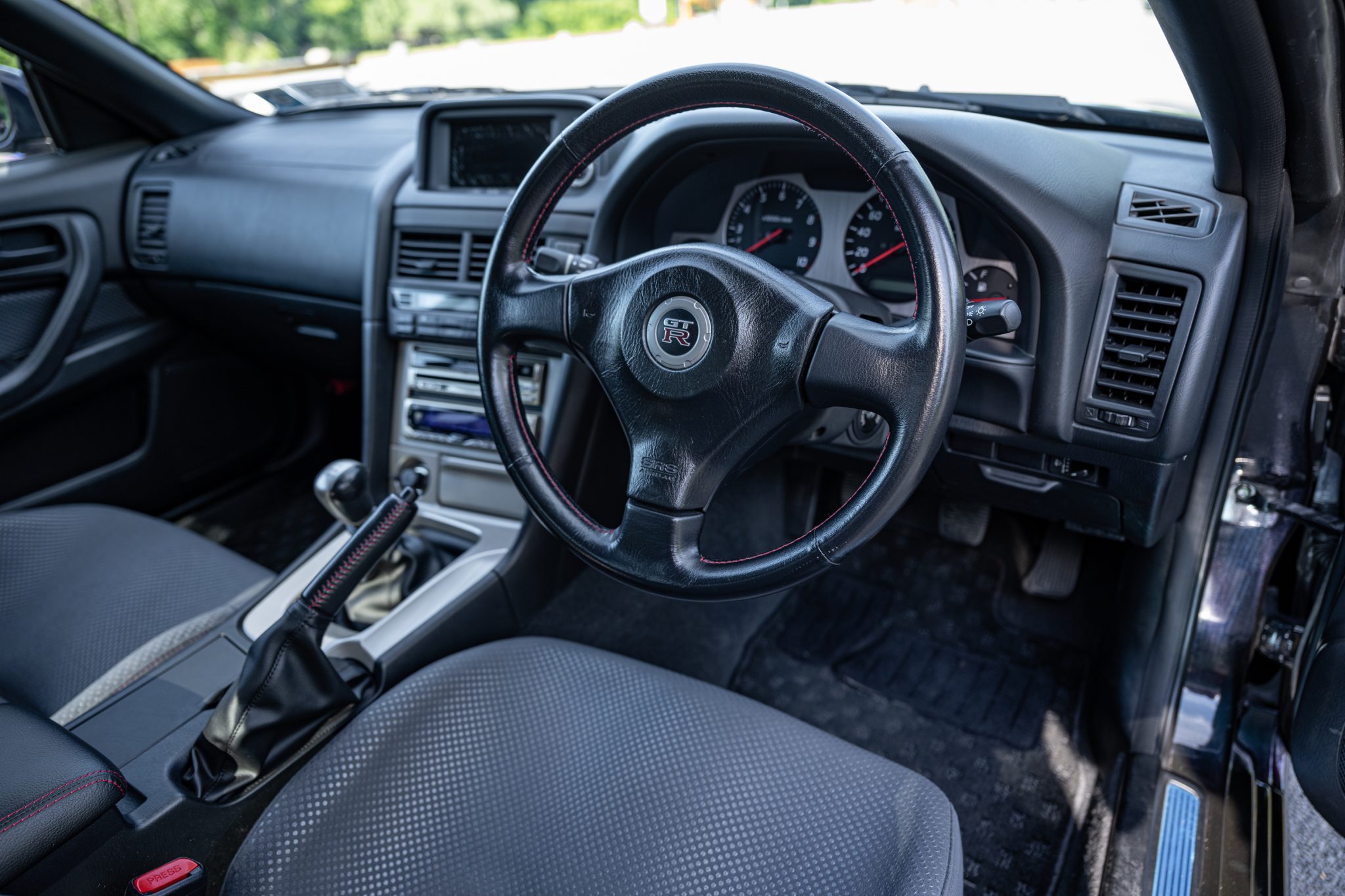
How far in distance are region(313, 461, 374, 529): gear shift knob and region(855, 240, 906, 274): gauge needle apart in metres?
0.85

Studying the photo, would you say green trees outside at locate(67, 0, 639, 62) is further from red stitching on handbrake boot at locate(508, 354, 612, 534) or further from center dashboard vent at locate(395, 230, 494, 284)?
red stitching on handbrake boot at locate(508, 354, 612, 534)

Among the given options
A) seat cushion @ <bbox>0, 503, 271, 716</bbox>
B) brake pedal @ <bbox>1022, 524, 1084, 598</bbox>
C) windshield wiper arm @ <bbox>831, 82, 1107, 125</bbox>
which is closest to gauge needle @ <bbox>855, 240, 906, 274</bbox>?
windshield wiper arm @ <bbox>831, 82, 1107, 125</bbox>

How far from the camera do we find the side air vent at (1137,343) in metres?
1.21

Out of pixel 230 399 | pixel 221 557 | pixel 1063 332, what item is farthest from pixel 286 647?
pixel 230 399

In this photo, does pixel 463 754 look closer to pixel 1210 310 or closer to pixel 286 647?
pixel 286 647

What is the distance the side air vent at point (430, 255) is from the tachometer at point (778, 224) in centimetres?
56

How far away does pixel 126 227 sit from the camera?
2.47m

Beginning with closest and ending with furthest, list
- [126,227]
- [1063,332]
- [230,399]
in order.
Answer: [1063,332], [126,227], [230,399]

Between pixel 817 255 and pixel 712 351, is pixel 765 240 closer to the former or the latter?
pixel 817 255

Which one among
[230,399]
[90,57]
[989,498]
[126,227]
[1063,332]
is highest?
[90,57]

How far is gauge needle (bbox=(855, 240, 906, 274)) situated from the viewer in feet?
4.70

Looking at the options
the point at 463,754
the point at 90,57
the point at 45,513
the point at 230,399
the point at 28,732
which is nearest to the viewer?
the point at 28,732

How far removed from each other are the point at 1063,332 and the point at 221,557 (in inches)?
56.4

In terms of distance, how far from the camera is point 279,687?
3.76ft
